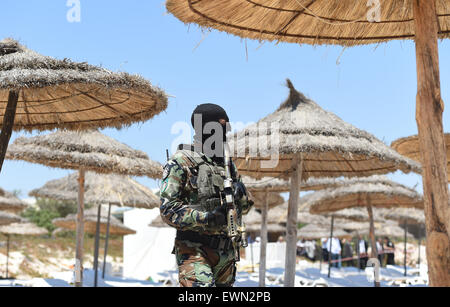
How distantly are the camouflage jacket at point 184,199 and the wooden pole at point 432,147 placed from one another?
1281 millimetres

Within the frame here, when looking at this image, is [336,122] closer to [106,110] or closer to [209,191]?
[106,110]

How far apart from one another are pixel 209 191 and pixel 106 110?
3.17m

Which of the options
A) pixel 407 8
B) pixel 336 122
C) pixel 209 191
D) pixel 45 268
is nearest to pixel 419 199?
pixel 336 122

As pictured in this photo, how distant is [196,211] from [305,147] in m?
3.84

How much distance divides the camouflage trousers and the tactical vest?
0.78 ft

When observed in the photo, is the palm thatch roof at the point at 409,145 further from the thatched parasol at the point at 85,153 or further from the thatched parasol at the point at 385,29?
the thatched parasol at the point at 85,153

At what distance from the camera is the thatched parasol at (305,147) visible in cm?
686

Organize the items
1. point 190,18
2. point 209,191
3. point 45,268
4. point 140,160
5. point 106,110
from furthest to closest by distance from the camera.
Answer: point 45,268 < point 140,160 < point 106,110 < point 190,18 < point 209,191

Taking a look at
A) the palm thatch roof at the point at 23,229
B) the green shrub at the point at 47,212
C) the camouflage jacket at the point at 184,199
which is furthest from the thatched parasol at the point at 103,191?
the green shrub at the point at 47,212

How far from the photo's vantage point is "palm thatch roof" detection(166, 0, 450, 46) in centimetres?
445

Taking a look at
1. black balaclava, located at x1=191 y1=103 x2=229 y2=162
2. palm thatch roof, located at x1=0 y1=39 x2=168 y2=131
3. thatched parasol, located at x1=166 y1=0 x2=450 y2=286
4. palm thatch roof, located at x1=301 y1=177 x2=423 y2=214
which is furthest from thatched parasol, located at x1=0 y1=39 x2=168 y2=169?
palm thatch roof, located at x1=301 y1=177 x2=423 y2=214

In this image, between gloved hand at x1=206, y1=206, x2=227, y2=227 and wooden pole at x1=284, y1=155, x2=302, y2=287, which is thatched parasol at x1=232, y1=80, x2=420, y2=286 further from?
gloved hand at x1=206, y1=206, x2=227, y2=227

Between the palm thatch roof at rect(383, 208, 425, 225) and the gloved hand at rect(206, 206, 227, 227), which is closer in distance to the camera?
the gloved hand at rect(206, 206, 227, 227)
